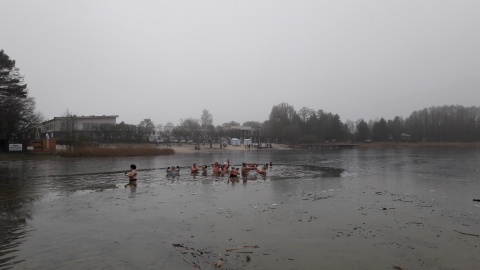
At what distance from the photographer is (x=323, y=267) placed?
880 cm

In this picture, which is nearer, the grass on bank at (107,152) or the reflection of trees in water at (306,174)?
the reflection of trees in water at (306,174)

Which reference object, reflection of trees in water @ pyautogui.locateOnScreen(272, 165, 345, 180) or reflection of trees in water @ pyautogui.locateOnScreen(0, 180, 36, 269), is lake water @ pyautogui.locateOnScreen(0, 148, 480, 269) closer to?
reflection of trees in water @ pyautogui.locateOnScreen(0, 180, 36, 269)

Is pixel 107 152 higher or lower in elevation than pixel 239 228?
higher

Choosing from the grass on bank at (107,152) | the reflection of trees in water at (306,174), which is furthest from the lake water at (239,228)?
the grass on bank at (107,152)

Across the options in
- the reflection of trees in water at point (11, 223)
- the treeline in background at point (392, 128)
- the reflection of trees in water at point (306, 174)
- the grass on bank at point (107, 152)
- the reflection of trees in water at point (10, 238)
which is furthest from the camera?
the treeline in background at point (392, 128)

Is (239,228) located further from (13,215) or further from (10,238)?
(13,215)

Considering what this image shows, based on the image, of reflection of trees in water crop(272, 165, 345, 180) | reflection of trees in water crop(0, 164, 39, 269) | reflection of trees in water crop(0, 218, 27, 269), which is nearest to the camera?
reflection of trees in water crop(0, 218, 27, 269)

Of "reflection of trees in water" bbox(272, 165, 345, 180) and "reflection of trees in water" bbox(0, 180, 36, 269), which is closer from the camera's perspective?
"reflection of trees in water" bbox(0, 180, 36, 269)

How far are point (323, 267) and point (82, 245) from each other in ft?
22.8

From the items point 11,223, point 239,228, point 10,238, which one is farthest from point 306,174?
point 10,238

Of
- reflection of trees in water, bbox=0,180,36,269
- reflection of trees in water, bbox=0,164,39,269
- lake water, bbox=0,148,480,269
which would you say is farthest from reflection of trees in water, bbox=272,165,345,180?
reflection of trees in water, bbox=0,180,36,269

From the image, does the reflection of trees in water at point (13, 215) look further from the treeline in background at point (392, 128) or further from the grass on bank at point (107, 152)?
the treeline in background at point (392, 128)

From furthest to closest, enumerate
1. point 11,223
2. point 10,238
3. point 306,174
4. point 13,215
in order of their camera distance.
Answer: point 306,174, point 13,215, point 11,223, point 10,238

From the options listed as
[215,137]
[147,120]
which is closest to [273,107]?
[215,137]
